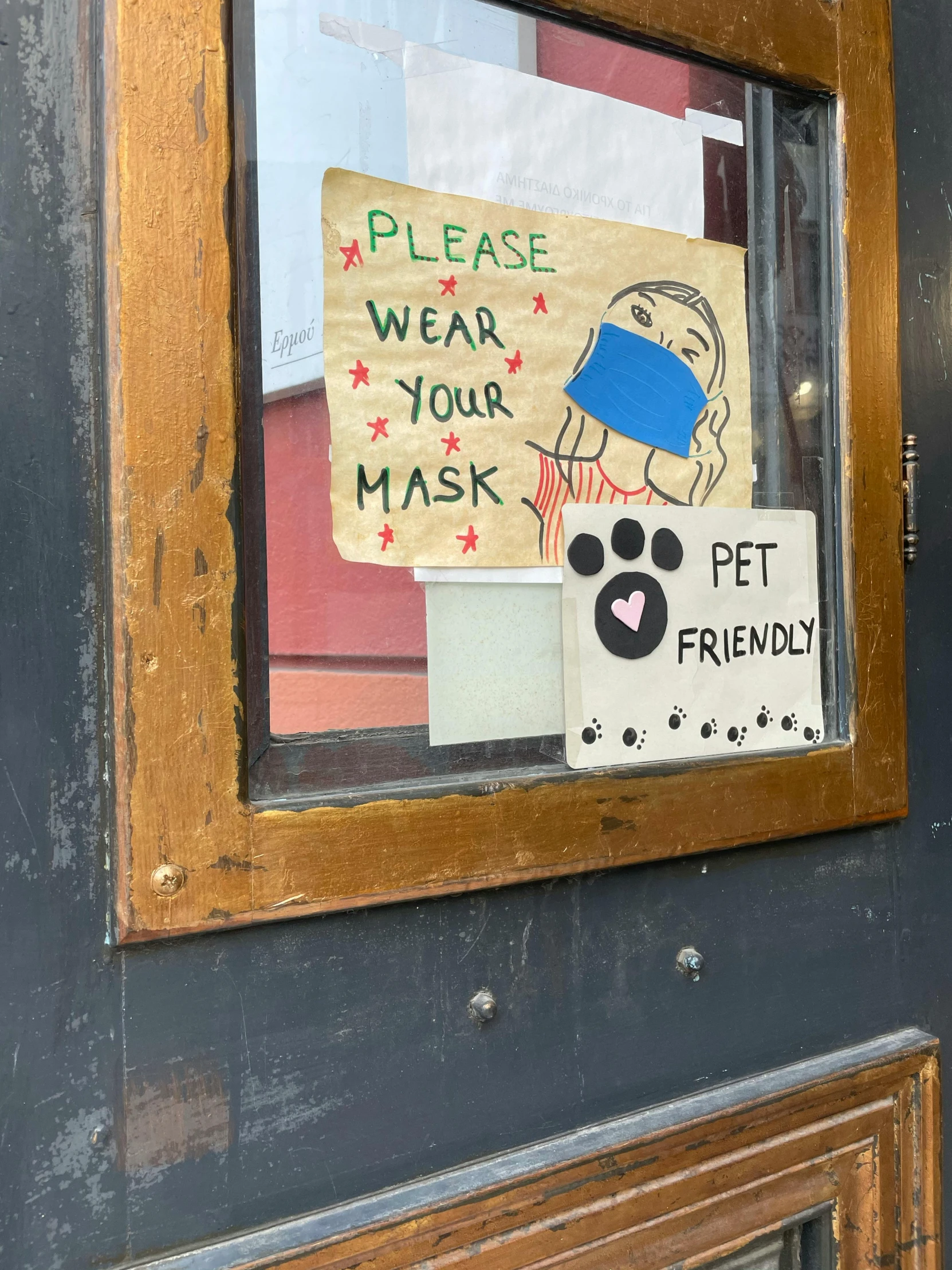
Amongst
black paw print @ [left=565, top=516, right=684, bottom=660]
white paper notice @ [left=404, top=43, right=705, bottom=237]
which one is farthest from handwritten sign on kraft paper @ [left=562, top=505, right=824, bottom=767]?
white paper notice @ [left=404, top=43, right=705, bottom=237]

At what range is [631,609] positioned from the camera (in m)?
0.76

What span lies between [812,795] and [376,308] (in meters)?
0.55

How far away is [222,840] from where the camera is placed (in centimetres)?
58

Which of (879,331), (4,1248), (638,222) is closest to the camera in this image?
(4,1248)

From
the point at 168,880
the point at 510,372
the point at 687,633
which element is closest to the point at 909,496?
the point at 687,633

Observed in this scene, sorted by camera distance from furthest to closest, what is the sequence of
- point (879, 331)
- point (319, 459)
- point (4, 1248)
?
point (879, 331), point (319, 459), point (4, 1248)

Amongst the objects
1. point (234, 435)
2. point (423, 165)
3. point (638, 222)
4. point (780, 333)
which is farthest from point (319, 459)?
point (780, 333)

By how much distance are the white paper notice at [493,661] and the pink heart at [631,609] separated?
5 cm

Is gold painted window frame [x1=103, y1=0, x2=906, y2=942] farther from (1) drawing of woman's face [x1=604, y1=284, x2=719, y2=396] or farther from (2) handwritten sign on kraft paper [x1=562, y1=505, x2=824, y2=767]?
(1) drawing of woman's face [x1=604, y1=284, x2=719, y2=396]

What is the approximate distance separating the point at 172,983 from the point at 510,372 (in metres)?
0.48

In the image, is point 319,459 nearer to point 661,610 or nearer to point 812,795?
point 661,610

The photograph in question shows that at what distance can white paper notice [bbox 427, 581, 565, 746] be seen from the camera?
2.27ft

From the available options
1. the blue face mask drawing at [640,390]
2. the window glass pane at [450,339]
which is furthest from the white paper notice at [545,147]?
the blue face mask drawing at [640,390]

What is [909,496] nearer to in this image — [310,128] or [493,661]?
[493,661]
